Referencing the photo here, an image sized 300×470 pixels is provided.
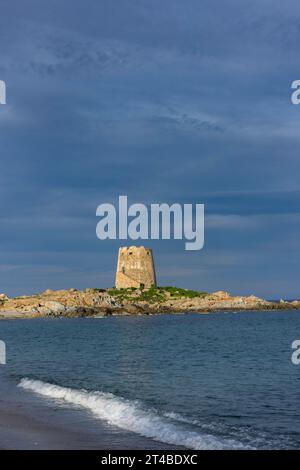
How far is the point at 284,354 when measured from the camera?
56375 millimetres

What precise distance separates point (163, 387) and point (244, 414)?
953 cm

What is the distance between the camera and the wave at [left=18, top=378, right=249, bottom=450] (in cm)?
2148

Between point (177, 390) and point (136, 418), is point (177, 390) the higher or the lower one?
the higher one

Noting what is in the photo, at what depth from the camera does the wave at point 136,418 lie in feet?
70.5

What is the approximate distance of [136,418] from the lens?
1014 inches

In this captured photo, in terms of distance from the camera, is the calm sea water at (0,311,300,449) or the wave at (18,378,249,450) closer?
the wave at (18,378,249,450)

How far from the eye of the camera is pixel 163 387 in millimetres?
35438

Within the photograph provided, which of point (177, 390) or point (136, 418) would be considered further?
point (177, 390)

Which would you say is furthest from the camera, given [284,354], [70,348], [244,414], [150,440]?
[70,348]

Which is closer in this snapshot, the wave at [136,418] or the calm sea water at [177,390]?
the wave at [136,418]
